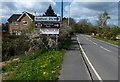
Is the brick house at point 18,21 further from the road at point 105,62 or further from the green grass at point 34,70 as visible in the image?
the green grass at point 34,70

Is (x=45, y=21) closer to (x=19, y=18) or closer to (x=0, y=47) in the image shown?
(x=0, y=47)

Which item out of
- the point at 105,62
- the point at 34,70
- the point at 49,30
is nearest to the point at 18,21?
the point at 49,30

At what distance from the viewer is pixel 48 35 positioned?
13.9 metres

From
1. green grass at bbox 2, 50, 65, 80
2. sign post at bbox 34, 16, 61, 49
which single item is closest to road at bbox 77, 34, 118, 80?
green grass at bbox 2, 50, 65, 80

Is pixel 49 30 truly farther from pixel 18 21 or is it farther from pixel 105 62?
pixel 18 21

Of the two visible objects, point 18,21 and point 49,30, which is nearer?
point 49,30

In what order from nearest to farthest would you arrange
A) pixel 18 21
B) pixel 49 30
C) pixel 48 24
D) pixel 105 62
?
pixel 105 62 < pixel 49 30 < pixel 48 24 < pixel 18 21

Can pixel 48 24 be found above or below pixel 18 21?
below

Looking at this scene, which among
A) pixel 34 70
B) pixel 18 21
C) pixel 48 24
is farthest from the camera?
pixel 18 21

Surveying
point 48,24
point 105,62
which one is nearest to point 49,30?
point 48,24

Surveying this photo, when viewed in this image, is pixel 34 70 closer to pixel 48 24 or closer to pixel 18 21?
pixel 48 24

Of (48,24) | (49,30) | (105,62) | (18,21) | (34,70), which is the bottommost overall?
(105,62)

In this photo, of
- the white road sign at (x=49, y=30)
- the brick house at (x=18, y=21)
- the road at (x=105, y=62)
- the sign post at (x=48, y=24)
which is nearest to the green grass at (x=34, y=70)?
the road at (x=105, y=62)

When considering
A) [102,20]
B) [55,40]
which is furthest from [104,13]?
[55,40]
